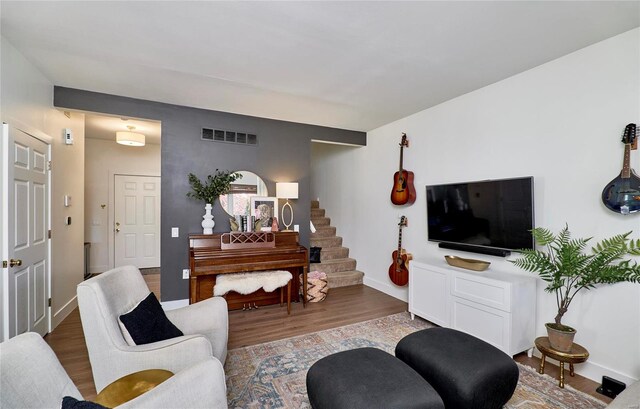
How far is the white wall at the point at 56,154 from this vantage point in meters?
2.29

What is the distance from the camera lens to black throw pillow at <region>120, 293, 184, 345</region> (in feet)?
5.53

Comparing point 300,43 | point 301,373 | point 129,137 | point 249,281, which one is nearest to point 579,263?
point 301,373

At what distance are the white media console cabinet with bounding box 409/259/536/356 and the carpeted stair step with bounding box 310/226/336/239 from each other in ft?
7.96

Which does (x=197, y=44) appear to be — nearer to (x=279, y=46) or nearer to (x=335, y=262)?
(x=279, y=46)

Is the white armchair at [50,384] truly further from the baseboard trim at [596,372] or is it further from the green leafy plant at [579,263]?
the baseboard trim at [596,372]

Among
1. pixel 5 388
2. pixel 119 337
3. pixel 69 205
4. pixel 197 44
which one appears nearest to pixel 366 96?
pixel 197 44

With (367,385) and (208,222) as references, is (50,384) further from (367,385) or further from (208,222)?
(208,222)

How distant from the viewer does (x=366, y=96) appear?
325 centimetres

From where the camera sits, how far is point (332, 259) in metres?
5.09

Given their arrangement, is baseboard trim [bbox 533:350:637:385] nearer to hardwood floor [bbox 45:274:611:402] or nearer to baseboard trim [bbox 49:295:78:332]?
hardwood floor [bbox 45:274:611:402]

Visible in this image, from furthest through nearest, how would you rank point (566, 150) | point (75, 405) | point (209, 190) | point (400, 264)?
point (400, 264)
point (209, 190)
point (566, 150)
point (75, 405)

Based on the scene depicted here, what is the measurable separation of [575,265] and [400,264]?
2067 millimetres

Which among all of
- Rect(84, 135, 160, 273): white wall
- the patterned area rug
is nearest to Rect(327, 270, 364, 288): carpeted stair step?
the patterned area rug

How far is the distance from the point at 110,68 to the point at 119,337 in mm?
2390
